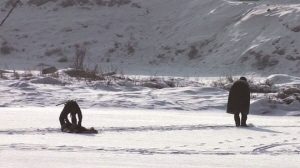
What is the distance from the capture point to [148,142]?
10836 millimetres

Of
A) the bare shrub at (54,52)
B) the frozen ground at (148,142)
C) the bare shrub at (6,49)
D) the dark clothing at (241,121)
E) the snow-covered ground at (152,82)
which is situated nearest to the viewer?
the frozen ground at (148,142)

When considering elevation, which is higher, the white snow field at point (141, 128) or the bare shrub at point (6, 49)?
the bare shrub at point (6, 49)

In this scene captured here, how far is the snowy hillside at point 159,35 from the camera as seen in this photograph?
2745 cm

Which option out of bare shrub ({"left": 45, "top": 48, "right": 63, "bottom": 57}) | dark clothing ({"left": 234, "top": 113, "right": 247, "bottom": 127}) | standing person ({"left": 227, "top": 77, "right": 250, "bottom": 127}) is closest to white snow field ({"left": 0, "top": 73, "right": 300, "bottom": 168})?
A: dark clothing ({"left": 234, "top": 113, "right": 247, "bottom": 127})

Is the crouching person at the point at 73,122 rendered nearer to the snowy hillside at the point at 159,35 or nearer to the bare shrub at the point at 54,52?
the snowy hillside at the point at 159,35

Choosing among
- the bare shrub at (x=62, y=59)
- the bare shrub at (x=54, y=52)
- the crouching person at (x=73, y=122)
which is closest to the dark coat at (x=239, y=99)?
the crouching person at (x=73, y=122)

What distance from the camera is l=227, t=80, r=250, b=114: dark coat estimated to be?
14.1 metres

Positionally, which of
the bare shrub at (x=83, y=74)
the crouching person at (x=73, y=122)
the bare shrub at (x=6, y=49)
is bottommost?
the crouching person at (x=73, y=122)

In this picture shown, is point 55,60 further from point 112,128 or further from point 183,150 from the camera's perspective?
point 183,150

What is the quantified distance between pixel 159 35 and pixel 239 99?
763 inches

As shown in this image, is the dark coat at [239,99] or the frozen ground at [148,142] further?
the dark coat at [239,99]

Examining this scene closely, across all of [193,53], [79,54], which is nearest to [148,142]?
[193,53]

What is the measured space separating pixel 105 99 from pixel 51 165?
1095cm

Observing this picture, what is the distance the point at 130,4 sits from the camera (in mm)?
36500
